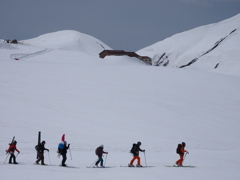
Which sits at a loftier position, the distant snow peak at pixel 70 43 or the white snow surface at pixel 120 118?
the distant snow peak at pixel 70 43

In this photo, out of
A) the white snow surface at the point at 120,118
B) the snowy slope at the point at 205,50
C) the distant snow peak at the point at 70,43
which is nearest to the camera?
the white snow surface at the point at 120,118

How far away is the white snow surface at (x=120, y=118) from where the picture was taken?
1237 cm

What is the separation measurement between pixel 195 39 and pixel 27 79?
118 metres

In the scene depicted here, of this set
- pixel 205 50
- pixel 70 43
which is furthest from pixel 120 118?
pixel 70 43

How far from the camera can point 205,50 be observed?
10550 cm

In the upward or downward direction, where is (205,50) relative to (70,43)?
downward

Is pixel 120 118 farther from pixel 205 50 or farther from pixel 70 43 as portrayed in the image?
pixel 70 43

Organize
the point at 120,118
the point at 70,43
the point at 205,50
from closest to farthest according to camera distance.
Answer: the point at 120,118 → the point at 205,50 → the point at 70,43

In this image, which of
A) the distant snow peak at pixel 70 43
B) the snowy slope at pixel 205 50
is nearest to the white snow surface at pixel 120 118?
the snowy slope at pixel 205 50

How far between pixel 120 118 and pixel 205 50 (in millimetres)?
87905

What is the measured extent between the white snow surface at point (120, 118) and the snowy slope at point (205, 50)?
43.4m

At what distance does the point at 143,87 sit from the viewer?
109ft

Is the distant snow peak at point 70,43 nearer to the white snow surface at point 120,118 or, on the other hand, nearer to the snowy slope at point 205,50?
the snowy slope at point 205,50

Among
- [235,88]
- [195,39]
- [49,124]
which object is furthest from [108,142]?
[195,39]
